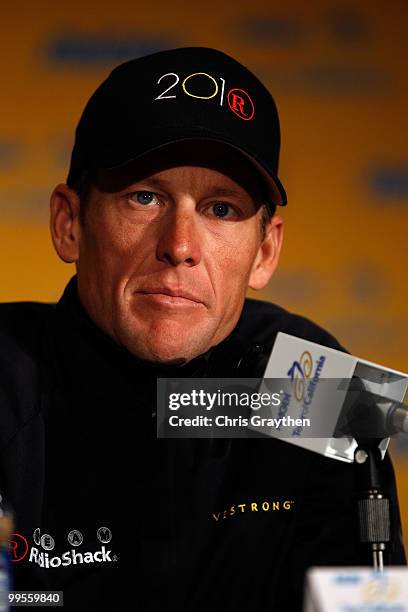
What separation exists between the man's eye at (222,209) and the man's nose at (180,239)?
0.04 m

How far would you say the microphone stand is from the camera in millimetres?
926

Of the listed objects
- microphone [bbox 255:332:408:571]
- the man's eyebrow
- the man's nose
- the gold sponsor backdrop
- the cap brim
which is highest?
the gold sponsor backdrop

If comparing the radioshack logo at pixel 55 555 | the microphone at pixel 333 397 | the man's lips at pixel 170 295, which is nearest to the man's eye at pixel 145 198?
the man's lips at pixel 170 295

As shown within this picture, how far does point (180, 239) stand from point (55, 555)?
415mm

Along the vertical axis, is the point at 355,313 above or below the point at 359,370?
above

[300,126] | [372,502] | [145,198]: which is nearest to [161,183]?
[145,198]

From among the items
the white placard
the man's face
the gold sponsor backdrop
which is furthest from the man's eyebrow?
the gold sponsor backdrop

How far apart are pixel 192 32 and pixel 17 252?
23.2 inches

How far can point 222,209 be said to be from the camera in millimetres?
1375

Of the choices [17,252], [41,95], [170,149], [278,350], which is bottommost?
[278,350]

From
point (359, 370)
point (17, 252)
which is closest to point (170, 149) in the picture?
point (359, 370)

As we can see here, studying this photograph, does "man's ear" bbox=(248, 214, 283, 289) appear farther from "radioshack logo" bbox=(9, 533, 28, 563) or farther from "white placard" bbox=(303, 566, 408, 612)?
"white placard" bbox=(303, 566, 408, 612)

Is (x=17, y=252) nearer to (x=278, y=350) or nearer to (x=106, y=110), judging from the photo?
(x=106, y=110)

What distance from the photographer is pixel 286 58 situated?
2217mm
